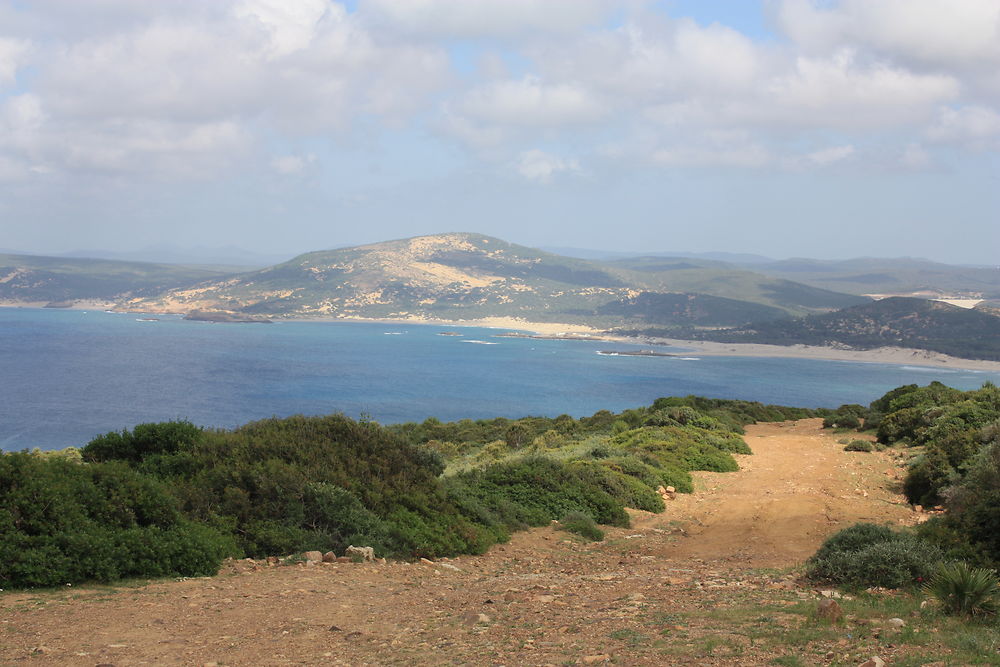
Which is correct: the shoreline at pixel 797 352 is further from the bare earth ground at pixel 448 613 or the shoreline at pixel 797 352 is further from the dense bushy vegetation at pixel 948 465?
the bare earth ground at pixel 448 613

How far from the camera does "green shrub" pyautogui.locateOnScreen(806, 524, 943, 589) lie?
7.56m

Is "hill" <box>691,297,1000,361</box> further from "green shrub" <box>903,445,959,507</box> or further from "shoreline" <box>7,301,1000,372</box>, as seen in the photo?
"green shrub" <box>903,445,959,507</box>

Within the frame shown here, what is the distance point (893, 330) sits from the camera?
477ft

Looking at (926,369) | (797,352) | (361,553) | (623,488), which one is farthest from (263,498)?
(797,352)

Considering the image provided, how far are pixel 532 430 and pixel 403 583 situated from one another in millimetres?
24147

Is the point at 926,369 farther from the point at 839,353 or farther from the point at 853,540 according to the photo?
the point at 853,540

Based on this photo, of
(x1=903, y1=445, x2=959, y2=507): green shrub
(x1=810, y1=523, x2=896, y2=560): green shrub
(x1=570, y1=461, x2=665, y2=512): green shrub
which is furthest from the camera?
(x1=570, y1=461, x2=665, y2=512): green shrub

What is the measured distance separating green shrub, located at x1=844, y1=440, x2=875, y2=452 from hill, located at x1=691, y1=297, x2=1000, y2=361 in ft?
389

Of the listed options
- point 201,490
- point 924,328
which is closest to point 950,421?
point 201,490

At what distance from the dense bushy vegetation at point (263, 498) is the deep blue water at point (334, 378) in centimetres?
4530

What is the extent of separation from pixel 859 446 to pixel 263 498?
1952cm

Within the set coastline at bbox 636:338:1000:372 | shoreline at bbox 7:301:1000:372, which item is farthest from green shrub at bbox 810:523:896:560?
shoreline at bbox 7:301:1000:372

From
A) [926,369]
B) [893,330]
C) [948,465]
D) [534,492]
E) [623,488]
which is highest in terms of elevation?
[893,330]

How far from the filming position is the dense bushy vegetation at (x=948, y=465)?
8.15 m
